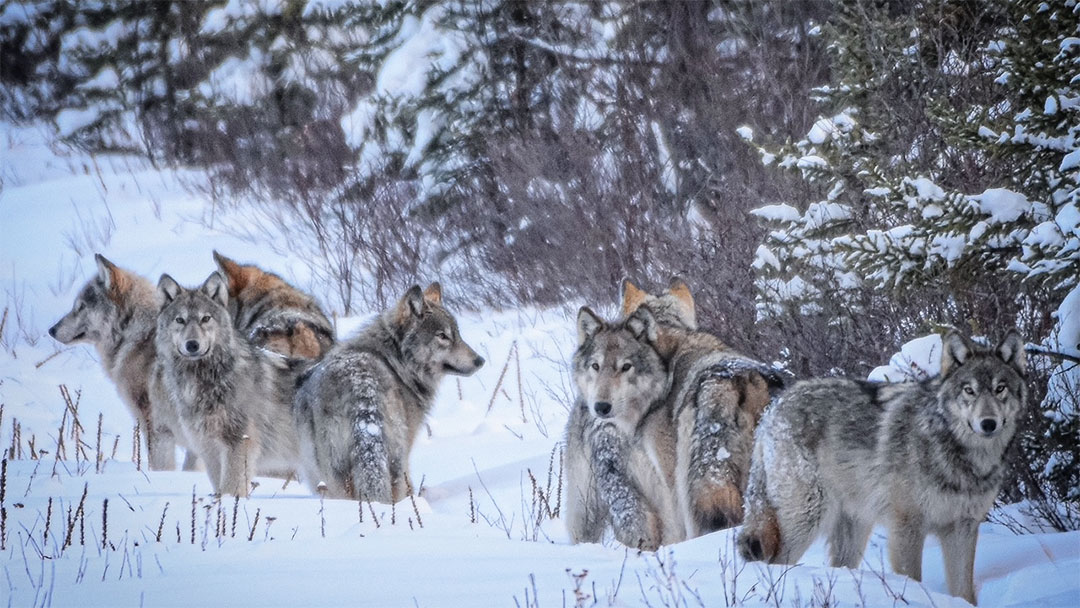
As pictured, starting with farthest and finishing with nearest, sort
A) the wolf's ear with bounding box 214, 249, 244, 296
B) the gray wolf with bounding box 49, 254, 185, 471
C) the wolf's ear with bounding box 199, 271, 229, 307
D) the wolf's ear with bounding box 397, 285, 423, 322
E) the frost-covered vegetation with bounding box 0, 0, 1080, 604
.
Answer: the wolf's ear with bounding box 214, 249, 244, 296 → the gray wolf with bounding box 49, 254, 185, 471 → the wolf's ear with bounding box 397, 285, 423, 322 → the wolf's ear with bounding box 199, 271, 229, 307 → the frost-covered vegetation with bounding box 0, 0, 1080, 604

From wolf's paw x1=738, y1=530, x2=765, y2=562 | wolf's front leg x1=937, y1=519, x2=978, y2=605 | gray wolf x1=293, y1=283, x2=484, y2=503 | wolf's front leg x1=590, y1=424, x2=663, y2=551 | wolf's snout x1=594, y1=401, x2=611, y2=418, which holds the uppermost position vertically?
gray wolf x1=293, y1=283, x2=484, y2=503

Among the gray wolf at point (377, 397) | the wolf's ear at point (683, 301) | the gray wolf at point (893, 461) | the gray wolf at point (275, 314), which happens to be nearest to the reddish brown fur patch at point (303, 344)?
the gray wolf at point (275, 314)

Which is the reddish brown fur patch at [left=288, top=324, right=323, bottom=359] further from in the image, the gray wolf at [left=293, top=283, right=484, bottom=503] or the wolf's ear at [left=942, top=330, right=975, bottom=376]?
the wolf's ear at [left=942, top=330, right=975, bottom=376]

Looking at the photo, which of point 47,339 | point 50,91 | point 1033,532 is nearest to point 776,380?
point 1033,532

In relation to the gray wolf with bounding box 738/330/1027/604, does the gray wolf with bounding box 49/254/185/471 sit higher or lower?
higher

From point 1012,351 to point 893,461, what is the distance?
2.29 ft

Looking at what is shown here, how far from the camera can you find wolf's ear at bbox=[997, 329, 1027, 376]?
179 inches

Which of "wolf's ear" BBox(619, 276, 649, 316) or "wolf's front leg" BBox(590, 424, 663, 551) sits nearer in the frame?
"wolf's front leg" BBox(590, 424, 663, 551)

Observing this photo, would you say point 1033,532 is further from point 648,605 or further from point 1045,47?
point 648,605

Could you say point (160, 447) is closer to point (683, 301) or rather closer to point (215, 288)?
point (215, 288)

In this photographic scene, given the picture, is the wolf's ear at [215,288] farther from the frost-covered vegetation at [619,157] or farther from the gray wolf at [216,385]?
the frost-covered vegetation at [619,157]

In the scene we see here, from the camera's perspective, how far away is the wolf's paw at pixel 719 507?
205 inches

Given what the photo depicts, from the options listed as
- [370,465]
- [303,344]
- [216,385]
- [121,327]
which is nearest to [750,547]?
[370,465]

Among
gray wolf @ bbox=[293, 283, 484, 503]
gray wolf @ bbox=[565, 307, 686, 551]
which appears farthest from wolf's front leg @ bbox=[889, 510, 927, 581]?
gray wolf @ bbox=[293, 283, 484, 503]
